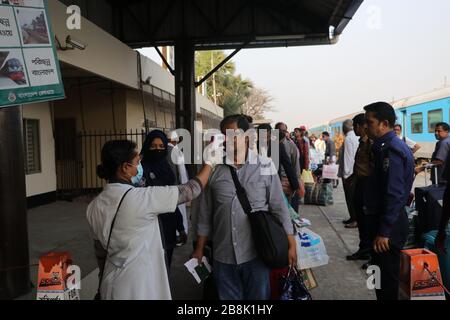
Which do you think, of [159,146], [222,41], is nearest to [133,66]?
[222,41]

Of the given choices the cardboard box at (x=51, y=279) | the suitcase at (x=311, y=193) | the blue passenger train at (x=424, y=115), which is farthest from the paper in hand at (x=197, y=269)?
the blue passenger train at (x=424, y=115)

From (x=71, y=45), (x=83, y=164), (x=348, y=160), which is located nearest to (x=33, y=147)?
(x=83, y=164)

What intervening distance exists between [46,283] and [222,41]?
9.01 m

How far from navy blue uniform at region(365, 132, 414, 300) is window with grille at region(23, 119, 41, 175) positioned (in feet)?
27.5

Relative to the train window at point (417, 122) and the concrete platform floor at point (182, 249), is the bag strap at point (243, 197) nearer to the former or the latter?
the concrete platform floor at point (182, 249)

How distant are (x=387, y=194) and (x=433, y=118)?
15286 mm

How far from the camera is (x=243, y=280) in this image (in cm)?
266

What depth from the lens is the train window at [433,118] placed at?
1542 centimetres

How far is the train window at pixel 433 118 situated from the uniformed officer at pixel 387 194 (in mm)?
14103

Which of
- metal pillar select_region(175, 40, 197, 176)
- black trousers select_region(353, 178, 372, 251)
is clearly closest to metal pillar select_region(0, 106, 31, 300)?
black trousers select_region(353, 178, 372, 251)

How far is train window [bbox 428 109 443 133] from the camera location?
15422mm

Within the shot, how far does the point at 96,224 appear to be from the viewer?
2.10 m

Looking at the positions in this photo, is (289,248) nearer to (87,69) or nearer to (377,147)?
(377,147)

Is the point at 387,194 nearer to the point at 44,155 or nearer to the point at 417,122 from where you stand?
the point at 44,155
